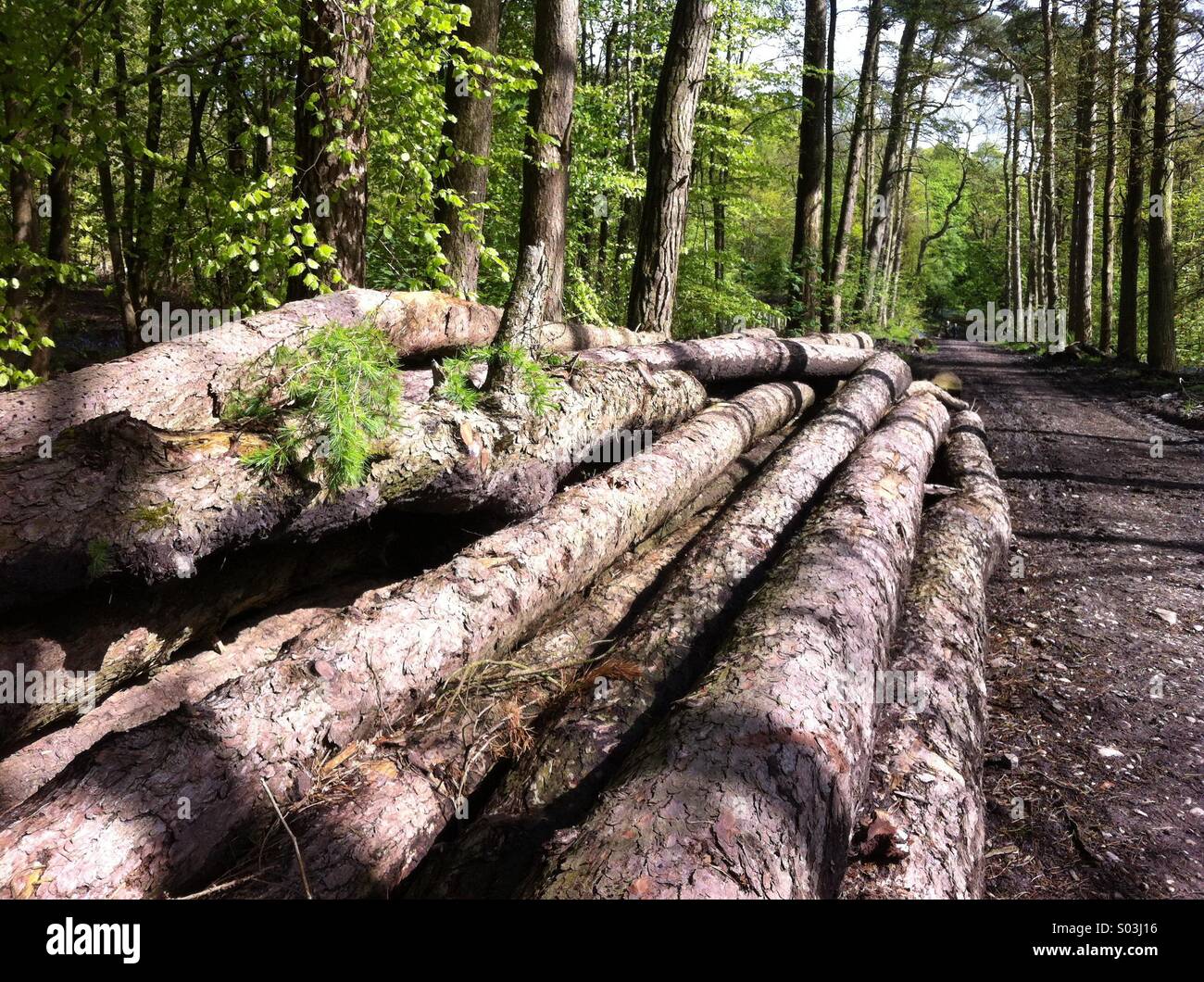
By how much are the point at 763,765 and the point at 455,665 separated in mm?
1560

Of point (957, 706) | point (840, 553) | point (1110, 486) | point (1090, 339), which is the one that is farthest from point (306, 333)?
point (1090, 339)

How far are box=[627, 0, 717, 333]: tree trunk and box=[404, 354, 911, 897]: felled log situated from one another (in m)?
4.34

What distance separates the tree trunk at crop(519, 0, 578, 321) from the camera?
8758 mm

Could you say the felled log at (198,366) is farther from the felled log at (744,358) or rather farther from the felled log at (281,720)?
the felled log at (281,720)

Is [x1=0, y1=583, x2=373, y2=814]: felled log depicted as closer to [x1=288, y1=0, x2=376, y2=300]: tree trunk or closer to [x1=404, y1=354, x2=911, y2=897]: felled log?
[x1=404, y1=354, x2=911, y2=897]: felled log

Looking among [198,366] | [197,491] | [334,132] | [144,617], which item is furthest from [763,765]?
[334,132]

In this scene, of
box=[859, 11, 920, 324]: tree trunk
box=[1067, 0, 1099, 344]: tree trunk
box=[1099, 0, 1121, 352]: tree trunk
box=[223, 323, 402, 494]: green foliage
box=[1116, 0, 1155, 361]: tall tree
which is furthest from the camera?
box=[859, 11, 920, 324]: tree trunk

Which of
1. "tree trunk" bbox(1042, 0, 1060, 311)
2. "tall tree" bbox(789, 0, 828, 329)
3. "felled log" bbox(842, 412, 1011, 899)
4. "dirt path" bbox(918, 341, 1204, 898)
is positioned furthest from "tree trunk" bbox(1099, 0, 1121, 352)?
"felled log" bbox(842, 412, 1011, 899)

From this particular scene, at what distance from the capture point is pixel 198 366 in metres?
4.34

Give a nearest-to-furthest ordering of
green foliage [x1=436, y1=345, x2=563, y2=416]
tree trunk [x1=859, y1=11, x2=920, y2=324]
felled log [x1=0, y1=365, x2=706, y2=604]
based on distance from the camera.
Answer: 1. felled log [x1=0, y1=365, x2=706, y2=604]
2. green foliage [x1=436, y1=345, x2=563, y2=416]
3. tree trunk [x1=859, y1=11, x2=920, y2=324]

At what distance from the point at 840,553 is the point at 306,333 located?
352 centimetres

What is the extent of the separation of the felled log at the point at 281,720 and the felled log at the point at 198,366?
1.58 meters

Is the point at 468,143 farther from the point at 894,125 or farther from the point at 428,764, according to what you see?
the point at 894,125
